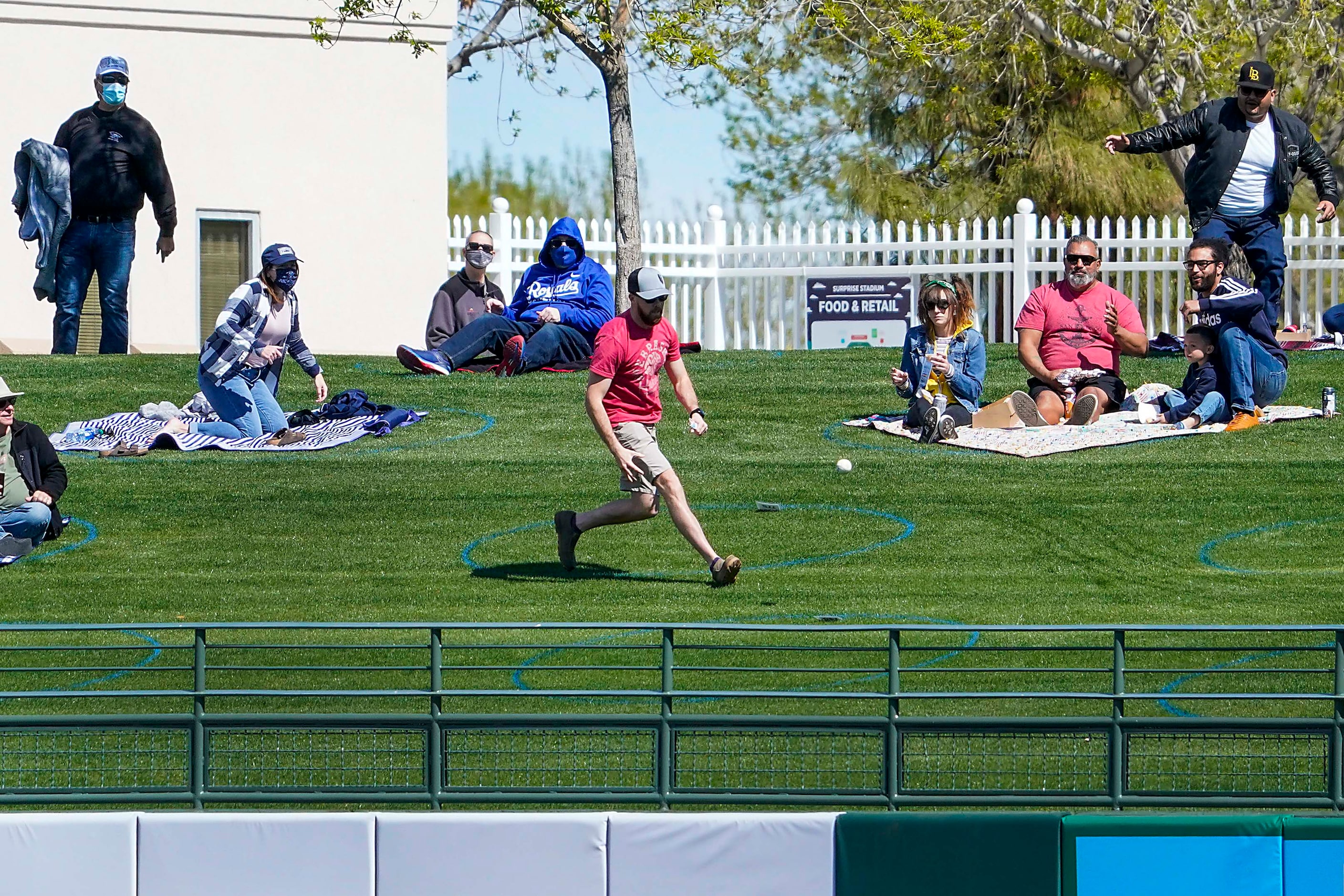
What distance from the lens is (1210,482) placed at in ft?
39.8

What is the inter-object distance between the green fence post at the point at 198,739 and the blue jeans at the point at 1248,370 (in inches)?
323

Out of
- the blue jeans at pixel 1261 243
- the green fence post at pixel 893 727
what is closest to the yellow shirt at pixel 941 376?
the blue jeans at pixel 1261 243

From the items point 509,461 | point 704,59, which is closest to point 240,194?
point 704,59

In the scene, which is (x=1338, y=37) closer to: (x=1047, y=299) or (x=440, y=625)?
(x=1047, y=299)

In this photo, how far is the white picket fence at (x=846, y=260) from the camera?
22125 millimetres

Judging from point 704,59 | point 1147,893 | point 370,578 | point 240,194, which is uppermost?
point 704,59

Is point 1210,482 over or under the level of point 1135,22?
under

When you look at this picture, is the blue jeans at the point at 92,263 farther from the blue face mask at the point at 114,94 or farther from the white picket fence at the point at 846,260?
the white picket fence at the point at 846,260

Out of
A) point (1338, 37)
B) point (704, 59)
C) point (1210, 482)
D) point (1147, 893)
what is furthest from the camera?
point (1338, 37)

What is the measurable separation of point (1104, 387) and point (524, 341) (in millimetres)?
4996

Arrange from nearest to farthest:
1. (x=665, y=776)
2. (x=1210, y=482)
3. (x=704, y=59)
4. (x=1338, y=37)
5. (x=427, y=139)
→ (x=665, y=776) → (x=1210, y=482) → (x=704, y=59) → (x=427, y=139) → (x=1338, y=37)

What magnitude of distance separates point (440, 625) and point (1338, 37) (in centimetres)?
2231

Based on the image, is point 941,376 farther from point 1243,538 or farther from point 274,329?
point 274,329

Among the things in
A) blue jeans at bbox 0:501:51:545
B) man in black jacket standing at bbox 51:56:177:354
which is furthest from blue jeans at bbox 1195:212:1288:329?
man in black jacket standing at bbox 51:56:177:354
